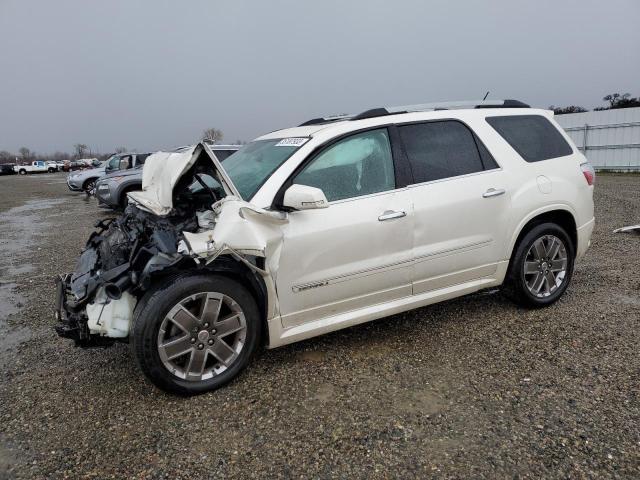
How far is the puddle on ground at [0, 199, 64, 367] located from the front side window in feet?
9.25

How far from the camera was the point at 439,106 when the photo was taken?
3881mm

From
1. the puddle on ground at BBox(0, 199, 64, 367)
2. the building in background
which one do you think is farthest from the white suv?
the building in background

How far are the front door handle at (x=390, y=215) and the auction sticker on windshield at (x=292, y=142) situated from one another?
0.77m

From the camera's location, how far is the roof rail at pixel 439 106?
3.58 metres

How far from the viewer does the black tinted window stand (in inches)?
138

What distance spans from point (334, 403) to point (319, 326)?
1.83 feet

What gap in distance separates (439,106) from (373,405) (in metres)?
2.49

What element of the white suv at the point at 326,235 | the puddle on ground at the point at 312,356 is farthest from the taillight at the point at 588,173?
the puddle on ground at the point at 312,356

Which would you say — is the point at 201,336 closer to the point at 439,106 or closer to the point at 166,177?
the point at 166,177

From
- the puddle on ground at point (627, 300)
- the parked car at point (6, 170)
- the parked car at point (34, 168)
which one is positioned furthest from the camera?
the parked car at point (34, 168)

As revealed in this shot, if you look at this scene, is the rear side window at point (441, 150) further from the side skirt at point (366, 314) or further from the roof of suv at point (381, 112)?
the side skirt at point (366, 314)

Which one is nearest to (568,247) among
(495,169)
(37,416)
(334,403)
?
(495,169)

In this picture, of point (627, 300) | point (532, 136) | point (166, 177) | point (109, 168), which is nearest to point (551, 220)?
point (532, 136)

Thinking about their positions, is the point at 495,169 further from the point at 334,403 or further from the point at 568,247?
the point at 334,403
